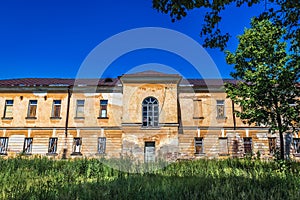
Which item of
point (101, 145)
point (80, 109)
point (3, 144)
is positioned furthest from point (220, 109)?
point (3, 144)

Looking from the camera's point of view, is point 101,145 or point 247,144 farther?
point 101,145

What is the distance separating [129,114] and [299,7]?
17.7m

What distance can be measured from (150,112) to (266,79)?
11.0 m

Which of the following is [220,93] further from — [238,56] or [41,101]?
[41,101]

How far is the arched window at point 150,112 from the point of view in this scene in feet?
70.5

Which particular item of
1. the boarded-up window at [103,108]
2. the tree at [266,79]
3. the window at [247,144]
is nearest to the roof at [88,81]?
the boarded-up window at [103,108]

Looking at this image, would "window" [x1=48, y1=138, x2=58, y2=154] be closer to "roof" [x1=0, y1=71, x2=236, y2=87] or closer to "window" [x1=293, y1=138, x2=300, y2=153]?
"roof" [x1=0, y1=71, x2=236, y2=87]

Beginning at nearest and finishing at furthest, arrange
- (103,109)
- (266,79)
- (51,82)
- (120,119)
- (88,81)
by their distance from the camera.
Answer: (266,79), (120,119), (103,109), (88,81), (51,82)

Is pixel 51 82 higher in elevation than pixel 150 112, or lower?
higher

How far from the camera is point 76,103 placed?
2458 centimetres

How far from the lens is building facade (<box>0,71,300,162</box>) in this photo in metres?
21.9

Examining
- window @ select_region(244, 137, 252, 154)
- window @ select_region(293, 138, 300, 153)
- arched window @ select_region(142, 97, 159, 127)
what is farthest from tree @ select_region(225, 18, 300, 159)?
window @ select_region(293, 138, 300, 153)

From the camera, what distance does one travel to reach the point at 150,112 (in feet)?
71.4

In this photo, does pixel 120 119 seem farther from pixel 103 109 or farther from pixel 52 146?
pixel 52 146
